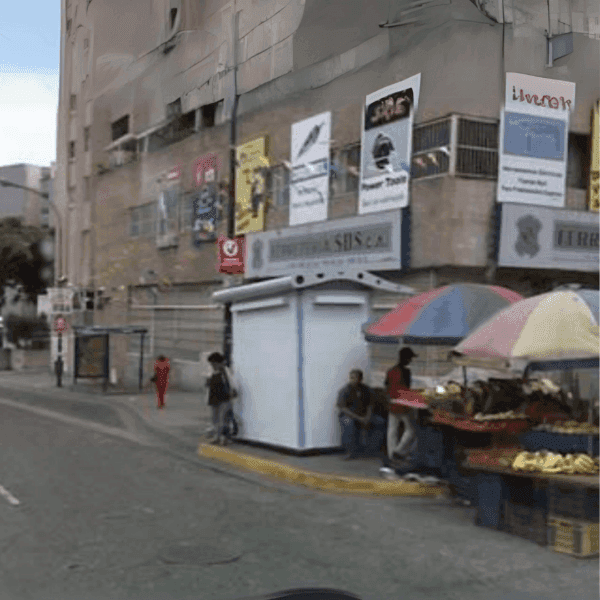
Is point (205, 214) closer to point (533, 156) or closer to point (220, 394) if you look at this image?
point (533, 156)

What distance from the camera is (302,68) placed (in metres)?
24.4

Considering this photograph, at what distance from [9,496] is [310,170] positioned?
1454 centimetres

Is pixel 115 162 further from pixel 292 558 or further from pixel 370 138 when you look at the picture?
pixel 292 558

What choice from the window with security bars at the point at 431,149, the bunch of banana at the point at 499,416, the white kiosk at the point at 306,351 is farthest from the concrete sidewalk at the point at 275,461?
the window with security bars at the point at 431,149

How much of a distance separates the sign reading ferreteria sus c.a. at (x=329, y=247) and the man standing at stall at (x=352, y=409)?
692 centimetres

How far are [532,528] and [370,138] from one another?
1369 cm

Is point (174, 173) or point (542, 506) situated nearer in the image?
point (542, 506)

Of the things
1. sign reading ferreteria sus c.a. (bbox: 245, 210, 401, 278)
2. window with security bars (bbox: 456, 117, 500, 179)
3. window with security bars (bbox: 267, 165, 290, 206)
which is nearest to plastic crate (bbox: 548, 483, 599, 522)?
window with security bars (bbox: 456, 117, 500, 179)

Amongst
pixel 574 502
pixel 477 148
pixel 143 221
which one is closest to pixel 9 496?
pixel 574 502

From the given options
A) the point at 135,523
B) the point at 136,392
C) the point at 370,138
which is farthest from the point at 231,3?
the point at 135,523

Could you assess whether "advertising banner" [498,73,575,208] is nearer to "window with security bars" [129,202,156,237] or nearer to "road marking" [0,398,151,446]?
"road marking" [0,398,151,446]

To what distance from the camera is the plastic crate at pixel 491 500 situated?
9.36m

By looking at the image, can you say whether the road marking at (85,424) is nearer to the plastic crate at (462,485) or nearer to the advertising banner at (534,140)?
the plastic crate at (462,485)

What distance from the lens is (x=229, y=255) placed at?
23266 mm
